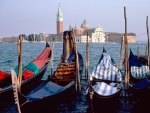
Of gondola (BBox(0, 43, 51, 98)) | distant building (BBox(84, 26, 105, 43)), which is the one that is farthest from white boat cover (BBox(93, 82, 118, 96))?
distant building (BBox(84, 26, 105, 43))

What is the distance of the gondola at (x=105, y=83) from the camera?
8938mm

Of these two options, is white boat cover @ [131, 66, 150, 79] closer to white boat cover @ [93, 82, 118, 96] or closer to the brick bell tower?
white boat cover @ [93, 82, 118, 96]

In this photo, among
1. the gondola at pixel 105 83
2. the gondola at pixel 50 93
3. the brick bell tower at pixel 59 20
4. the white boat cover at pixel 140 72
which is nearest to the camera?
the gondola at pixel 50 93

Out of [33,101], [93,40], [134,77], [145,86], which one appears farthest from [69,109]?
[93,40]

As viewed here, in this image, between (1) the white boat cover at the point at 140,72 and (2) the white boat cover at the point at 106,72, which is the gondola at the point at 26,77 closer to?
(2) the white boat cover at the point at 106,72

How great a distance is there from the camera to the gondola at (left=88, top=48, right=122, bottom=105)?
352 inches

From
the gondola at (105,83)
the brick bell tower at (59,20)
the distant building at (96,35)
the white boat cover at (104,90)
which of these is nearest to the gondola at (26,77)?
the gondola at (105,83)

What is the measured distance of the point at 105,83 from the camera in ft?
35.1

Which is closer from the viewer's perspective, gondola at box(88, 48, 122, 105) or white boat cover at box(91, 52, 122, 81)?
gondola at box(88, 48, 122, 105)

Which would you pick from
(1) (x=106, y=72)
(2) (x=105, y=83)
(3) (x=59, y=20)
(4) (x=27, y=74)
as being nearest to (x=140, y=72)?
(1) (x=106, y=72)

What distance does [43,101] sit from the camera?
8969 millimetres

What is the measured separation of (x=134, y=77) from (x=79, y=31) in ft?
330

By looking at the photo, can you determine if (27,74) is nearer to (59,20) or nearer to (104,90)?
(104,90)

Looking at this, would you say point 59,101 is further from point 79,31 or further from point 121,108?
point 79,31
